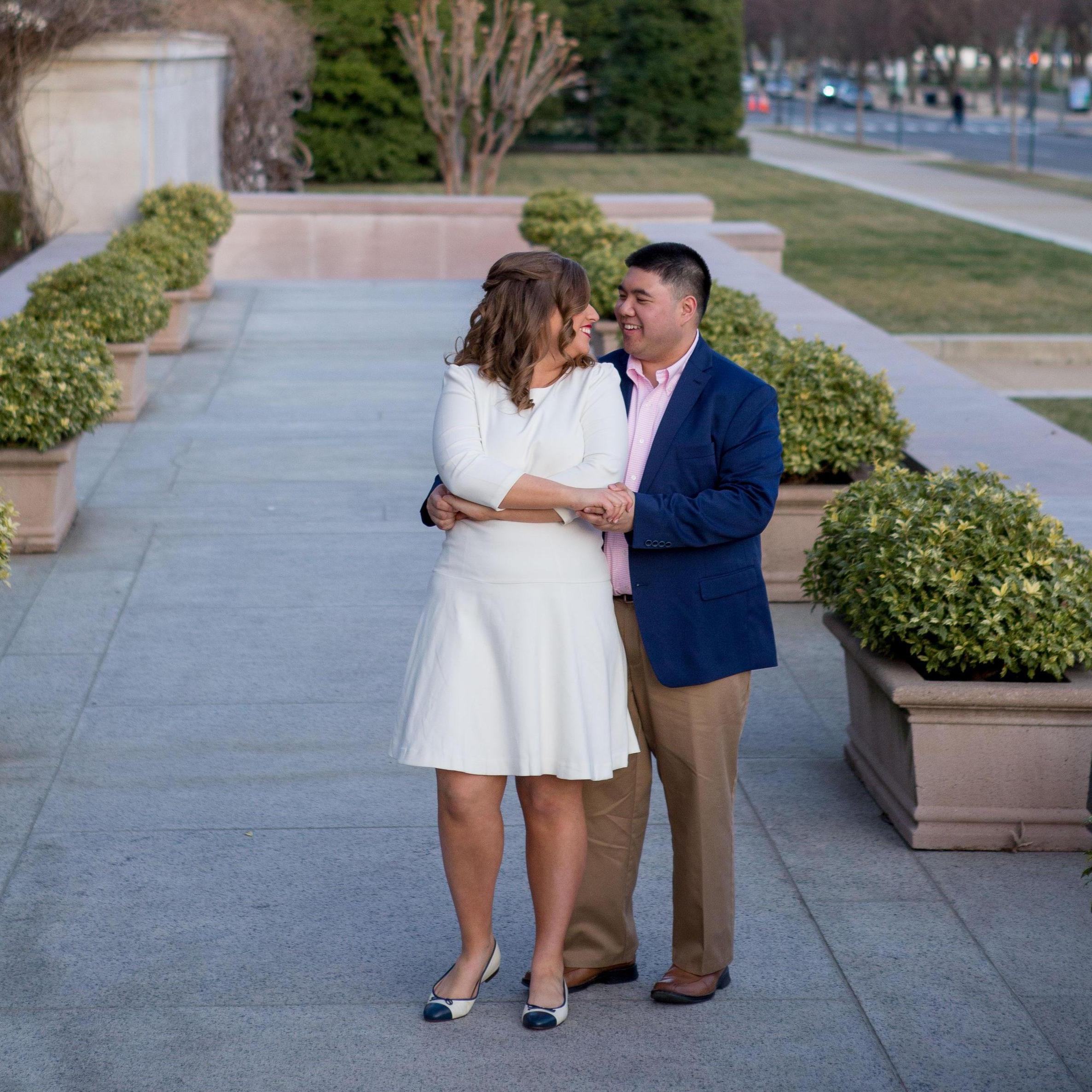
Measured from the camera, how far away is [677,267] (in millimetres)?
3361

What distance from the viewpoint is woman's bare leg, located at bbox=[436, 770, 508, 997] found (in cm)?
342

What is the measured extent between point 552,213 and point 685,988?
14.4m

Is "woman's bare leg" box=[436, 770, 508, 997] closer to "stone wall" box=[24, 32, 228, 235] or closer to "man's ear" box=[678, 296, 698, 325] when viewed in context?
"man's ear" box=[678, 296, 698, 325]

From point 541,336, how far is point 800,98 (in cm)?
11208

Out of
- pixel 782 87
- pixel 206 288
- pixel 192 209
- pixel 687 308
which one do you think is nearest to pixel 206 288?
pixel 206 288

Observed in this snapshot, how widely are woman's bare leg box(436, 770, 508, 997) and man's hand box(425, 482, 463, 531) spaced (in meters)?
0.55

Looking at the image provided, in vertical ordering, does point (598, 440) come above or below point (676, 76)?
below

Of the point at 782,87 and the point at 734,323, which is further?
the point at 782,87

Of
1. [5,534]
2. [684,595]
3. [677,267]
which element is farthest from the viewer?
[5,534]

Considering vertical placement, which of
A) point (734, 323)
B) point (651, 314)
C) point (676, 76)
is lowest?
A: point (734, 323)

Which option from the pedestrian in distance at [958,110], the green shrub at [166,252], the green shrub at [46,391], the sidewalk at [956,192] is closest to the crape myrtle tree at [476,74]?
the sidewalk at [956,192]

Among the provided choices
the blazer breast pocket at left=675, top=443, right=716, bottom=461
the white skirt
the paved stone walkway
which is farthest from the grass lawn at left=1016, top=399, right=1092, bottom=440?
the white skirt

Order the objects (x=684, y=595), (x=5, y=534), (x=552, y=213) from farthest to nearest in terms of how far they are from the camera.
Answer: (x=552, y=213)
(x=5, y=534)
(x=684, y=595)

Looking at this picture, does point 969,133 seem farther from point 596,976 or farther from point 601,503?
point 601,503
